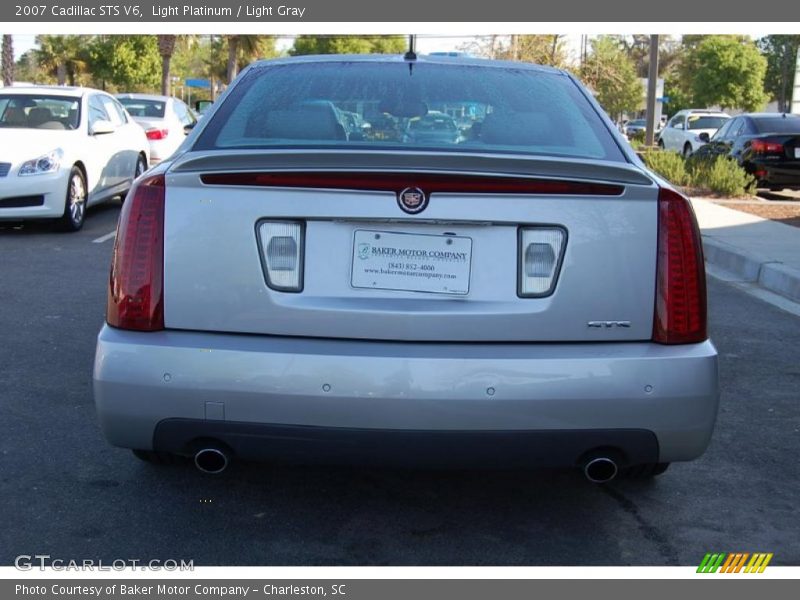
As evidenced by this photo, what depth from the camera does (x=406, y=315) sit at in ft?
9.76

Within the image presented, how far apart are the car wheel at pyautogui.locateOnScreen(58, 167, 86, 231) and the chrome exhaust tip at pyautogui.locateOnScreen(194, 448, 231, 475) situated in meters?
7.71

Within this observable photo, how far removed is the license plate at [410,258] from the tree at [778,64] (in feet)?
263

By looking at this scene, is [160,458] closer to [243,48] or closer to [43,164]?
[43,164]

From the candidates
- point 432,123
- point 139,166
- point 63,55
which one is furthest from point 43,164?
point 63,55

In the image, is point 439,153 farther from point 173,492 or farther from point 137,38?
point 137,38

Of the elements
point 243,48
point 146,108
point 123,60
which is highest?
point 123,60

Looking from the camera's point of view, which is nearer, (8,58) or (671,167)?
(671,167)

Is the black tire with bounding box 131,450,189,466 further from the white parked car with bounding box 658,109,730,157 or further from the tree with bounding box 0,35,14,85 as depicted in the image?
the tree with bounding box 0,35,14,85

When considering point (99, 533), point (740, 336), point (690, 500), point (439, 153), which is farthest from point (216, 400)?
point (740, 336)

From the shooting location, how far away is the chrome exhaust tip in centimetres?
312

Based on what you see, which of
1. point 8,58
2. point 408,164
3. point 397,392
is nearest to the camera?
point 397,392

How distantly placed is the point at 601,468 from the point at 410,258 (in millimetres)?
912

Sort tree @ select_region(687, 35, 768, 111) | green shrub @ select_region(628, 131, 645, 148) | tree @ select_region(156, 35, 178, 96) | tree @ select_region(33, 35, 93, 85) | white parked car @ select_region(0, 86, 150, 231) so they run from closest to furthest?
white parked car @ select_region(0, 86, 150, 231) < green shrub @ select_region(628, 131, 645, 148) < tree @ select_region(156, 35, 178, 96) < tree @ select_region(33, 35, 93, 85) < tree @ select_region(687, 35, 768, 111)

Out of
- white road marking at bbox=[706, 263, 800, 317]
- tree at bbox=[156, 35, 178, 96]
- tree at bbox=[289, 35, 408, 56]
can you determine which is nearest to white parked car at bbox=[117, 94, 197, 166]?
white road marking at bbox=[706, 263, 800, 317]
